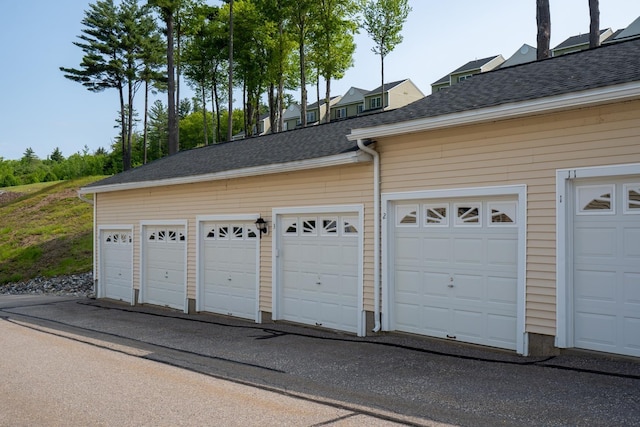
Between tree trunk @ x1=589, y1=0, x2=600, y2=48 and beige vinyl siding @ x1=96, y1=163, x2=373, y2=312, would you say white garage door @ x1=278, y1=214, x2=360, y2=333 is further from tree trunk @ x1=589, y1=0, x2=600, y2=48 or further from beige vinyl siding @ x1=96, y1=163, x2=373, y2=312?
tree trunk @ x1=589, y1=0, x2=600, y2=48

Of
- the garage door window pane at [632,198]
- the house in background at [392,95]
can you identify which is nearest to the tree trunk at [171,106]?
the house in background at [392,95]

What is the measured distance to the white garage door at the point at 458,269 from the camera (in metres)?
7.78

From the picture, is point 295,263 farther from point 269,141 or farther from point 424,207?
point 269,141

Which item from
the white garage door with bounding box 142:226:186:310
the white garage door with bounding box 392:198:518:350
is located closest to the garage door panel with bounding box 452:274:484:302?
the white garage door with bounding box 392:198:518:350

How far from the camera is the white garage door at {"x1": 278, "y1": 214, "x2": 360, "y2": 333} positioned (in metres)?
9.86

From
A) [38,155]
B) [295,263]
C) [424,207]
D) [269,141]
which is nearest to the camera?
[424,207]

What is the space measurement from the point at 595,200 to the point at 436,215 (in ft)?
7.74

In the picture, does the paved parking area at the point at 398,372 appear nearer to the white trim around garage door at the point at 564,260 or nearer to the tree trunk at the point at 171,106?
the white trim around garage door at the point at 564,260

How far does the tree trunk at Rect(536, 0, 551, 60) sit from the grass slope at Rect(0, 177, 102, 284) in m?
18.9

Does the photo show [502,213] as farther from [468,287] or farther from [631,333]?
[631,333]

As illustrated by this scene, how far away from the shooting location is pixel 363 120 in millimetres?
11469

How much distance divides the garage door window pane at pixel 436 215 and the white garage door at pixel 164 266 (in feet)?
23.4

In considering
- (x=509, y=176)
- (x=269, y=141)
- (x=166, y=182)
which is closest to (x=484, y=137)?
(x=509, y=176)

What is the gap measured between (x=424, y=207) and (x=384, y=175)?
0.90 meters
